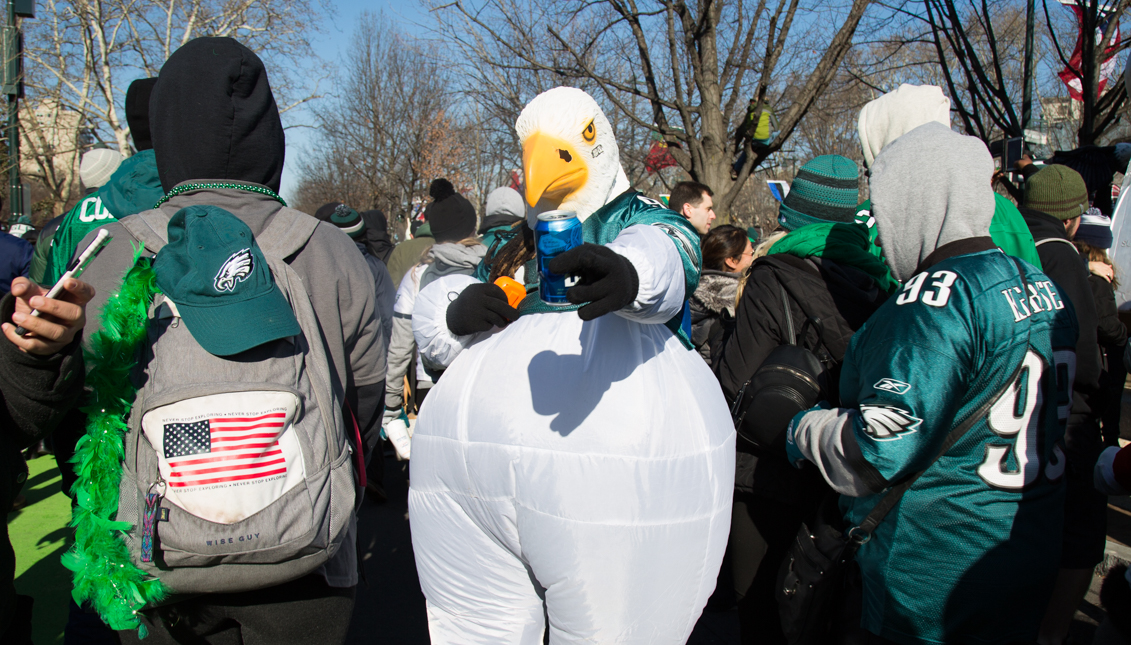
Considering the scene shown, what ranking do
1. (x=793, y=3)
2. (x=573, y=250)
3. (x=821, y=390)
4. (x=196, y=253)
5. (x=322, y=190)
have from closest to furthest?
(x=573, y=250)
(x=196, y=253)
(x=821, y=390)
(x=793, y=3)
(x=322, y=190)

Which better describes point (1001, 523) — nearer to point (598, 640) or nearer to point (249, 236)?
point (598, 640)

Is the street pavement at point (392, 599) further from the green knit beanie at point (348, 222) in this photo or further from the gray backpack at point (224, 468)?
the green knit beanie at point (348, 222)

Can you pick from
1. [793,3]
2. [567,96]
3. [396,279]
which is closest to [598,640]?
[567,96]

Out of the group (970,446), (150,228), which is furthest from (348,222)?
(970,446)

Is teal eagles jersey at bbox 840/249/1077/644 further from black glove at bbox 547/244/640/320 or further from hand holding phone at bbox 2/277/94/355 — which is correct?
hand holding phone at bbox 2/277/94/355

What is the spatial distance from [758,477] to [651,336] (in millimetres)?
1075

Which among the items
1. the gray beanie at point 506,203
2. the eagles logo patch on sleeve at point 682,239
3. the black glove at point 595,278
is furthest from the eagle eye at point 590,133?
the gray beanie at point 506,203

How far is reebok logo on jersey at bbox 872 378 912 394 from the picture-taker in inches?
69.5

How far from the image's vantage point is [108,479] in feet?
5.43

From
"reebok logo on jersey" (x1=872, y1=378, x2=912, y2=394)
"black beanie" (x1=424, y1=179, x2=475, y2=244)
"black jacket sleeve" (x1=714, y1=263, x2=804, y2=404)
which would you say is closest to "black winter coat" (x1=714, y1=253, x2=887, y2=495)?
"black jacket sleeve" (x1=714, y1=263, x2=804, y2=404)

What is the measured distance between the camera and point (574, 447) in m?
1.71

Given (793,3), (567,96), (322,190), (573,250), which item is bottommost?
(322,190)

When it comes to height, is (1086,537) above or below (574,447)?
below

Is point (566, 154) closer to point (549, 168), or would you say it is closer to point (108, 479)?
point (549, 168)
